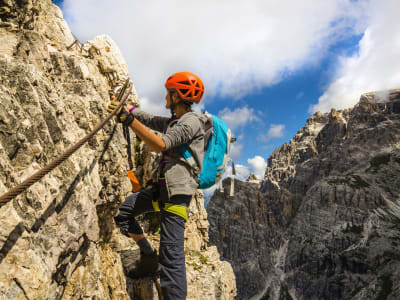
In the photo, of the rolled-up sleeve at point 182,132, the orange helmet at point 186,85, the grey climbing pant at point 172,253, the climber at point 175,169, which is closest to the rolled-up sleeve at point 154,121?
the climber at point 175,169

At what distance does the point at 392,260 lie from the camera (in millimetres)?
140000

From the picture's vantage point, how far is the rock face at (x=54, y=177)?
13.0 ft

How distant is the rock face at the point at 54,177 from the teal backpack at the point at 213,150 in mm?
3099

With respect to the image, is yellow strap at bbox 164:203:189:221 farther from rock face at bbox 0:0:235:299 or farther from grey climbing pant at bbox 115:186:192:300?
rock face at bbox 0:0:235:299

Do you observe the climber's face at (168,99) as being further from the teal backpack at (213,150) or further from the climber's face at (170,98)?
the teal backpack at (213,150)

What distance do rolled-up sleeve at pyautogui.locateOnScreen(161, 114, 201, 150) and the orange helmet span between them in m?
0.74

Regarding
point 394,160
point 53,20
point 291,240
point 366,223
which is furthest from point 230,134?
point 394,160

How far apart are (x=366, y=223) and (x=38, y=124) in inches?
7843

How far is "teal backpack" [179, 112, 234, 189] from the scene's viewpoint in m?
6.02

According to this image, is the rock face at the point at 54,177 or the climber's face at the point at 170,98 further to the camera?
the climber's face at the point at 170,98

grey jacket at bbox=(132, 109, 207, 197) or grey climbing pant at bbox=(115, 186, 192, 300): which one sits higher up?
grey jacket at bbox=(132, 109, 207, 197)

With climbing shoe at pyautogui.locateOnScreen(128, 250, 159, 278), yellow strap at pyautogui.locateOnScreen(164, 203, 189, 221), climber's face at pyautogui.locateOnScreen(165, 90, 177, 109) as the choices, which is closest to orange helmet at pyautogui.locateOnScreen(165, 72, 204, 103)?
climber's face at pyautogui.locateOnScreen(165, 90, 177, 109)

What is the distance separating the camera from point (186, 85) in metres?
6.02

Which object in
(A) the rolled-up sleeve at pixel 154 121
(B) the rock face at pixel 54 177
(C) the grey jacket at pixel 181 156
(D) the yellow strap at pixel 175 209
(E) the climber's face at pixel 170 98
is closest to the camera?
(B) the rock face at pixel 54 177
